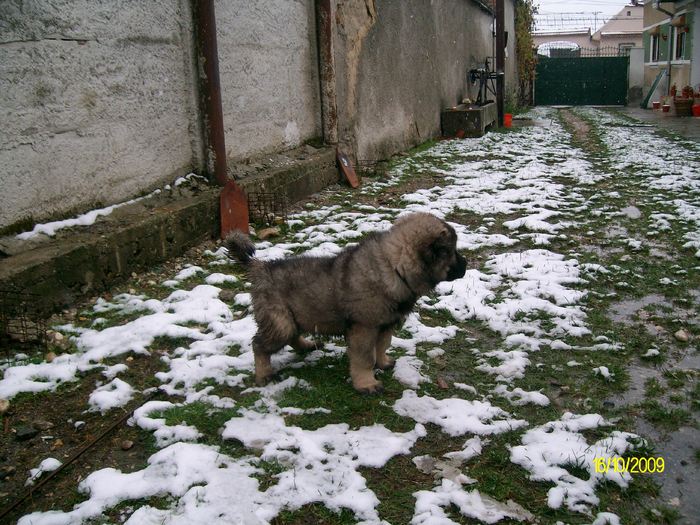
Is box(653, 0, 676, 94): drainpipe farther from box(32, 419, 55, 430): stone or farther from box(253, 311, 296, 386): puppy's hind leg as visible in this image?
box(32, 419, 55, 430): stone

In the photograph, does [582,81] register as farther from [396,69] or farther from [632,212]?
[632,212]

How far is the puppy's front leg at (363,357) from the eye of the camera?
3285 millimetres

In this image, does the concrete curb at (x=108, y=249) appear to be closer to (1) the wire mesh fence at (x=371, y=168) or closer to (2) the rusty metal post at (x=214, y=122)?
(2) the rusty metal post at (x=214, y=122)

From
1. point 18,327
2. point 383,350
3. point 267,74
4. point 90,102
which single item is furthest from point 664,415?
point 267,74

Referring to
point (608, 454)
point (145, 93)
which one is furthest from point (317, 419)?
point (145, 93)

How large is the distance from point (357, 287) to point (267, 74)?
4.99 m

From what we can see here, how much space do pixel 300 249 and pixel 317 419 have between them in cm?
285

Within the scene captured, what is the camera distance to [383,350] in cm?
363

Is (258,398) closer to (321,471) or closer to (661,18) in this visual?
(321,471)

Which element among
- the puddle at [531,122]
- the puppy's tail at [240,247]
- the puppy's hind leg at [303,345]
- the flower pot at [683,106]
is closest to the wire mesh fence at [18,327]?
the puppy's tail at [240,247]

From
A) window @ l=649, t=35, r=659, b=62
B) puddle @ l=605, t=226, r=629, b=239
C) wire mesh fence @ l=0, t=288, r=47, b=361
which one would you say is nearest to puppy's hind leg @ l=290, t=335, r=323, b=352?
wire mesh fence @ l=0, t=288, r=47, b=361

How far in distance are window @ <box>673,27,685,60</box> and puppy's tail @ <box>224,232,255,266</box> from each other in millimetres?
25755

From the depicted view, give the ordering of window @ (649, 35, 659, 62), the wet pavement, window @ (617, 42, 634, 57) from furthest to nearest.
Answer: window @ (617, 42, 634, 57)
window @ (649, 35, 659, 62)
the wet pavement

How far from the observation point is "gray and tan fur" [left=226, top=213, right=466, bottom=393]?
3.27m
